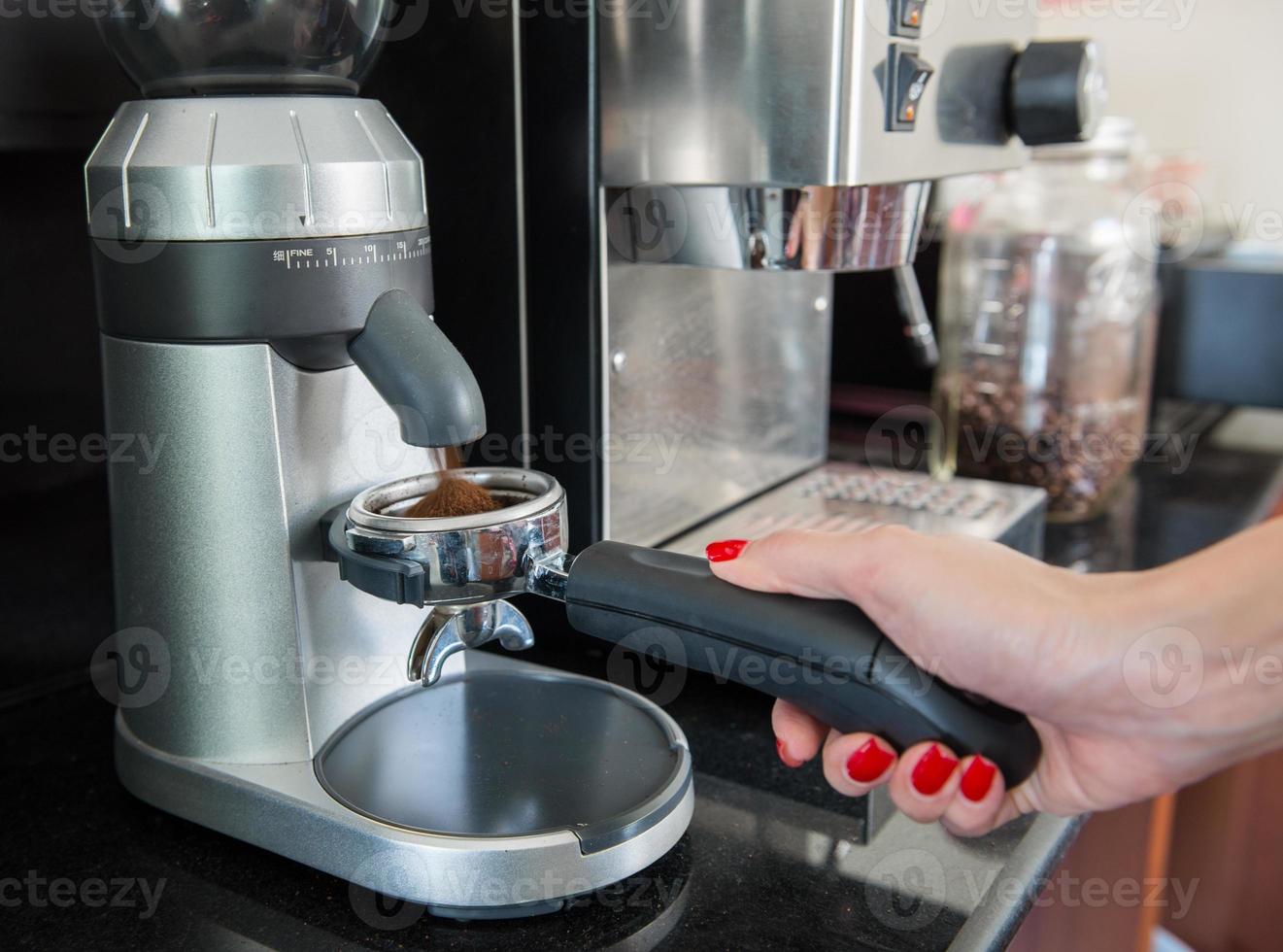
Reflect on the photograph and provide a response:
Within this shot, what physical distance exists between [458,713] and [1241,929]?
122cm

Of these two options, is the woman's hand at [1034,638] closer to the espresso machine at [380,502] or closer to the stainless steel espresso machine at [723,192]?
the espresso machine at [380,502]

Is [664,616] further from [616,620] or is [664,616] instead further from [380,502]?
[380,502]

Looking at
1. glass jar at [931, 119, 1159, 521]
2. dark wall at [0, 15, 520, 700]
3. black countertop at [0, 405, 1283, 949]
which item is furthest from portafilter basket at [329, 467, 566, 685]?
glass jar at [931, 119, 1159, 521]

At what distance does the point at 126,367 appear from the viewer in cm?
51

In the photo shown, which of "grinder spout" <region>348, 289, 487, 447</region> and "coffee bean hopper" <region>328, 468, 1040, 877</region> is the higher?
"grinder spout" <region>348, 289, 487, 447</region>

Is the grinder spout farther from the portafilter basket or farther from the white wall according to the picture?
the white wall

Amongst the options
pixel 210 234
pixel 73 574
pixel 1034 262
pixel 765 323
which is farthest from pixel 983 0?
pixel 73 574

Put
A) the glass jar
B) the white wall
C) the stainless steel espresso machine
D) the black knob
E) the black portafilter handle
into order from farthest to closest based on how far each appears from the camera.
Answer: the white wall, the glass jar, the black knob, the stainless steel espresso machine, the black portafilter handle

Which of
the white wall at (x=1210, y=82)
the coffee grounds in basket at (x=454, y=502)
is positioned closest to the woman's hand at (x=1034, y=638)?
the coffee grounds in basket at (x=454, y=502)

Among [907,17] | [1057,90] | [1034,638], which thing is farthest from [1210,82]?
[1034,638]

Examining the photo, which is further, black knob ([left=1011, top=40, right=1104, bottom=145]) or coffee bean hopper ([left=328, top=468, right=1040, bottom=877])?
black knob ([left=1011, top=40, right=1104, bottom=145])

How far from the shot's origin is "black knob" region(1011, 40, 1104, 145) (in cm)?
73

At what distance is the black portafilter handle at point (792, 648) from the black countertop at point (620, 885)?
0.10m

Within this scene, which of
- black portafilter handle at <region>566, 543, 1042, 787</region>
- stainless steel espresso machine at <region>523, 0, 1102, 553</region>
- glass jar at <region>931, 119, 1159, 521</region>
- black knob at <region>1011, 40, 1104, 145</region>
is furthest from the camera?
glass jar at <region>931, 119, 1159, 521</region>
